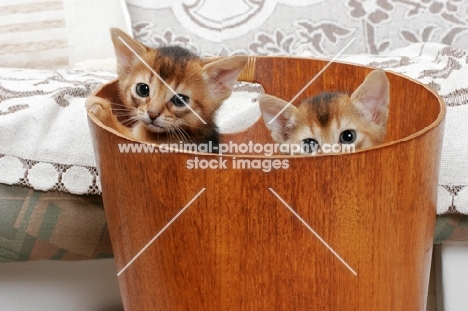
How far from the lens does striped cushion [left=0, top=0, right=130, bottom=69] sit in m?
1.27

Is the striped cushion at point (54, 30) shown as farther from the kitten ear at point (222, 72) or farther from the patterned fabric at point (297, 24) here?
the kitten ear at point (222, 72)

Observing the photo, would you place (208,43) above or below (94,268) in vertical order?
above

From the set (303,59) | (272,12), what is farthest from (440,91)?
(272,12)

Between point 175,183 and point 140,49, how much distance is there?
1.00ft

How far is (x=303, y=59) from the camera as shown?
2.97 ft

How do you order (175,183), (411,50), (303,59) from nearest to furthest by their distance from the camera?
(175,183), (303,59), (411,50)

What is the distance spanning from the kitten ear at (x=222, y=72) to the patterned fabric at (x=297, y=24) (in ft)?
1.87

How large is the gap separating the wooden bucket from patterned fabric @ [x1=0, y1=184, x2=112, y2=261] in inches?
10.3

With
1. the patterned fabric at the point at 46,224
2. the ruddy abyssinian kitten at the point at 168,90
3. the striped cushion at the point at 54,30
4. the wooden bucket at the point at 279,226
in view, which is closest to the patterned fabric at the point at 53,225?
the patterned fabric at the point at 46,224

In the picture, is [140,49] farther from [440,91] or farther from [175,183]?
[440,91]

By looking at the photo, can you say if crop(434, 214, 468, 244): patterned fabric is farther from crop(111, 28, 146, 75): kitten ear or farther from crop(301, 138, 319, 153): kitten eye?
crop(111, 28, 146, 75): kitten ear

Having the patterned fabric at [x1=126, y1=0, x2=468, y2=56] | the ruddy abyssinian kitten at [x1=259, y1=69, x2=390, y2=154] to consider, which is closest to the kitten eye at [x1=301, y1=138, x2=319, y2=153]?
the ruddy abyssinian kitten at [x1=259, y1=69, x2=390, y2=154]

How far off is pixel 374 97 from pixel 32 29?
0.83 metres

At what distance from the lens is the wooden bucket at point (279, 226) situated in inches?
20.6
